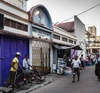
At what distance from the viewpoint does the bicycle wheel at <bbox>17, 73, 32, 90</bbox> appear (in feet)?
30.2

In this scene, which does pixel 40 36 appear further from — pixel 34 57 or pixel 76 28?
pixel 76 28

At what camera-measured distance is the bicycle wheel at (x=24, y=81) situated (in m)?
9.21

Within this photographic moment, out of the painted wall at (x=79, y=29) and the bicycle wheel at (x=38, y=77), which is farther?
the painted wall at (x=79, y=29)

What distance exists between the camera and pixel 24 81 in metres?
9.39

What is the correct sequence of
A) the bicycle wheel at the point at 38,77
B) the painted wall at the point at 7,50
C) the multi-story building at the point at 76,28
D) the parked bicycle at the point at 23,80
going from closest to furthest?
1. the parked bicycle at the point at 23,80
2. the painted wall at the point at 7,50
3. the bicycle wheel at the point at 38,77
4. the multi-story building at the point at 76,28

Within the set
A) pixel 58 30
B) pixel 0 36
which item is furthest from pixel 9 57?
pixel 58 30

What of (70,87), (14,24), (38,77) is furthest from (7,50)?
(70,87)

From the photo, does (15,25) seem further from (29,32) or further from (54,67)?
(54,67)

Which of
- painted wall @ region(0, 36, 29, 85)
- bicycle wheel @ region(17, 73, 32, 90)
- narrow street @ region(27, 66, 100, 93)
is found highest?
painted wall @ region(0, 36, 29, 85)

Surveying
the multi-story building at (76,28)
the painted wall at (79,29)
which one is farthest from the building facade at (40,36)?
the painted wall at (79,29)

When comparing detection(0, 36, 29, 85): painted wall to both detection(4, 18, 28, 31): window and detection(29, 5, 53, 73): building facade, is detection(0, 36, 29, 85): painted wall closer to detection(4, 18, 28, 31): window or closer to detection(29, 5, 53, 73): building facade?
detection(4, 18, 28, 31): window

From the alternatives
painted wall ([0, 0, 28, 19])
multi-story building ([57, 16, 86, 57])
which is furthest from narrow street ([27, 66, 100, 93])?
multi-story building ([57, 16, 86, 57])

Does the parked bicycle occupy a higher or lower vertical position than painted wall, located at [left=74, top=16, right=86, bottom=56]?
lower

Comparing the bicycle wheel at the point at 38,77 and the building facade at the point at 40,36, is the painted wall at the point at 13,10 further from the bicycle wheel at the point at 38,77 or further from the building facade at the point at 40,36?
the bicycle wheel at the point at 38,77
